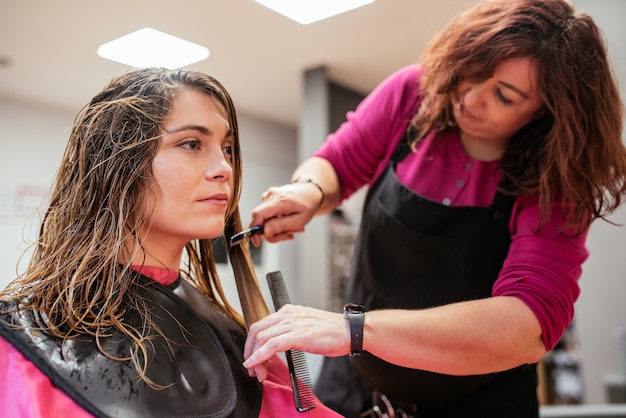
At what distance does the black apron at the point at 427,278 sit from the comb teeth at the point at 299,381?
0.87ft

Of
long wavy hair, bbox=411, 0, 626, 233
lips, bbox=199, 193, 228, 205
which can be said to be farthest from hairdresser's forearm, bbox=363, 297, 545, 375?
lips, bbox=199, 193, 228, 205

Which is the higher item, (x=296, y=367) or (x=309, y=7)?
(x=309, y=7)

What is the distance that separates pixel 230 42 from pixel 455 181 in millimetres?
629

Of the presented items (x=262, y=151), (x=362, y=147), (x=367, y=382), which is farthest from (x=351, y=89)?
(x=367, y=382)

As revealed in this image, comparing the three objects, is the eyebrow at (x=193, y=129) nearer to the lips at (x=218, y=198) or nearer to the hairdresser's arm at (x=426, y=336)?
the lips at (x=218, y=198)

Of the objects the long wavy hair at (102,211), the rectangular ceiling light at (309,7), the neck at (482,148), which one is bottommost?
the long wavy hair at (102,211)

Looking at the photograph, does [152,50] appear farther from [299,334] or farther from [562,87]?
[562,87]

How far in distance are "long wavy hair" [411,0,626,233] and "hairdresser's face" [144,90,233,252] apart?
1.87ft

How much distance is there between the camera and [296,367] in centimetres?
106

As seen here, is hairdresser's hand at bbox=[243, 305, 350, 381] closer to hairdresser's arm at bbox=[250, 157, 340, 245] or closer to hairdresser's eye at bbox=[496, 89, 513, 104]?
hairdresser's arm at bbox=[250, 157, 340, 245]

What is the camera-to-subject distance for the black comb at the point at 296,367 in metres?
1.06

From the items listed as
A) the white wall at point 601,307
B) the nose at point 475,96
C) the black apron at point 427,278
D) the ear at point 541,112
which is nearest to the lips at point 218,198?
the black apron at point 427,278

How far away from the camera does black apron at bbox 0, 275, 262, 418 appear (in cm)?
89

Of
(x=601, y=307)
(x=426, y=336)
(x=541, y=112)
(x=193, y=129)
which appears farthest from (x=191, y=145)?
(x=601, y=307)
